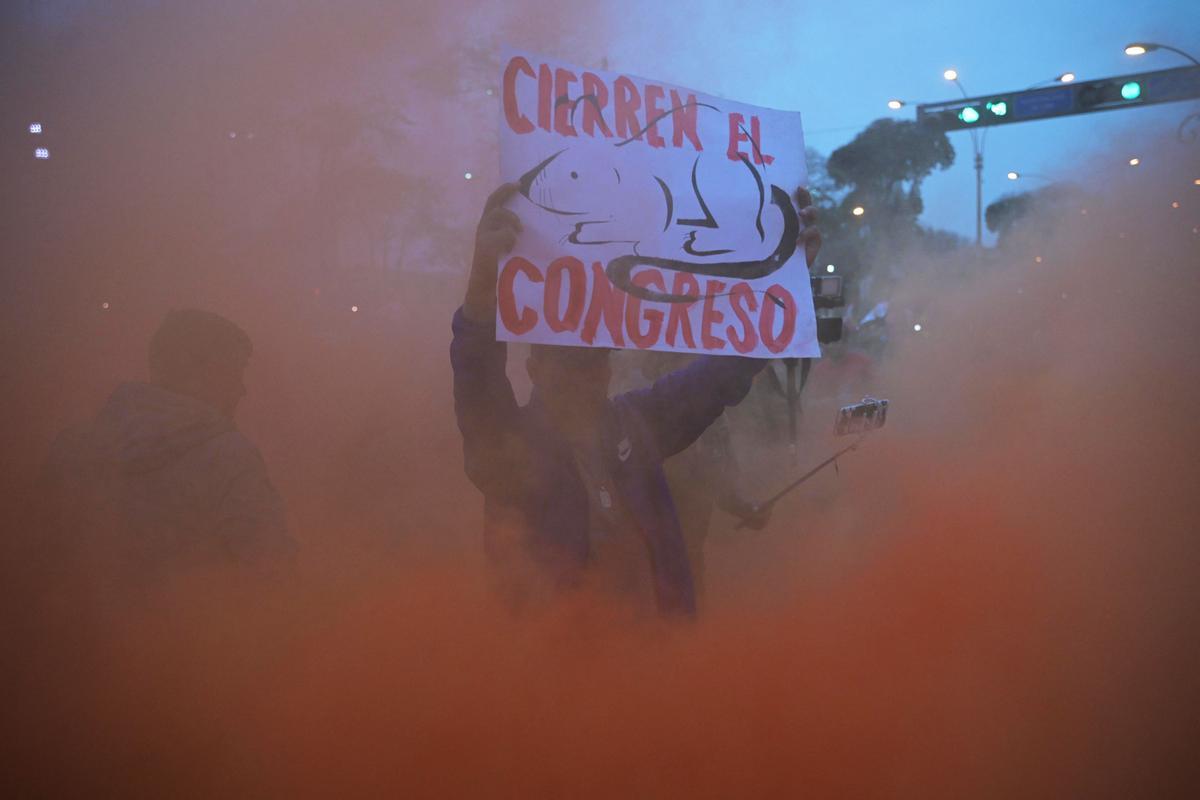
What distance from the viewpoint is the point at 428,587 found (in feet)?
5.92

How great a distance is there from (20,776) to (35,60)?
114 centimetres

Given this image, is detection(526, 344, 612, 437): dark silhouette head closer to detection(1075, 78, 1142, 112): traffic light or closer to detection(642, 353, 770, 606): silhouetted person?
detection(642, 353, 770, 606): silhouetted person

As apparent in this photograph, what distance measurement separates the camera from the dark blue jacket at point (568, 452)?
1732mm

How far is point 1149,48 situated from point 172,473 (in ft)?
8.79

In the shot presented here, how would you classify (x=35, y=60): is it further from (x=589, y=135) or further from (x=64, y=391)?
(x=589, y=135)

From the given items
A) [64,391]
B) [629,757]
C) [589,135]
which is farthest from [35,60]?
[629,757]

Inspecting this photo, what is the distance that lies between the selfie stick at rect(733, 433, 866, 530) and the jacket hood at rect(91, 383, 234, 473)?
1161 mm

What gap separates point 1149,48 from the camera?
268cm

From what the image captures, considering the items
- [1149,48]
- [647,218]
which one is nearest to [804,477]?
[647,218]

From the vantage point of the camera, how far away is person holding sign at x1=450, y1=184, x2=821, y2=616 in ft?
5.70

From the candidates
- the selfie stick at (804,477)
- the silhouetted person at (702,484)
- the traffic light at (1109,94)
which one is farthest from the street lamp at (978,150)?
the silhouetted person at (702,484)

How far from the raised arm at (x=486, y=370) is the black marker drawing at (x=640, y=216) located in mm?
96

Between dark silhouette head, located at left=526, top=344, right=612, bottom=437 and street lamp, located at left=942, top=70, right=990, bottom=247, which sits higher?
street lamp, located at left=942, top=70, right=990, bottom=247

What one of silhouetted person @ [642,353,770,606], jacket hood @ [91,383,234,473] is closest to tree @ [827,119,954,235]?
silhouetted person @ [642,353,770,606]
